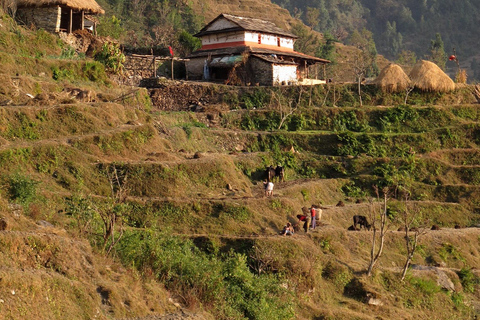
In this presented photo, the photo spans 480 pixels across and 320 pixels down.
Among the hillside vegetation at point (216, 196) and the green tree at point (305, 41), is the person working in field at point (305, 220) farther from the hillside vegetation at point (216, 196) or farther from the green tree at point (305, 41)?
the green tree at point (305, 41)

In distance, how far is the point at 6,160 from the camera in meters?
23.5

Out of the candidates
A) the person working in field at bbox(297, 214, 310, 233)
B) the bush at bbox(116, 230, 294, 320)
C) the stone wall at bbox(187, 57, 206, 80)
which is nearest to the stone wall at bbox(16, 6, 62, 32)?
the stone wall at bbox(187, 57, 206, 80)

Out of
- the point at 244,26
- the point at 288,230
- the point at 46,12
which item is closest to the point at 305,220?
the point at 288,230

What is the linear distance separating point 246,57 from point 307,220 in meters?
23.7

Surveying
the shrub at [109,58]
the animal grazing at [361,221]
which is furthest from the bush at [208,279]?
the shrub at [109,58]

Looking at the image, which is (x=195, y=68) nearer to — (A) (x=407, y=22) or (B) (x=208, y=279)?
(B) (x=208, y=279)

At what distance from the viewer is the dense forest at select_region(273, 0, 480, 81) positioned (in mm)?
132125

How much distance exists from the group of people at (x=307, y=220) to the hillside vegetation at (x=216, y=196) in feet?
1.31

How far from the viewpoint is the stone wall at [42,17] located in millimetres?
40438

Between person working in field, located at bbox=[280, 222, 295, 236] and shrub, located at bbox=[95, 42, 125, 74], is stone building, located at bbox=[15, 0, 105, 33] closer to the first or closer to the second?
shrub, located at bbox=[95, 42, 125, 74]

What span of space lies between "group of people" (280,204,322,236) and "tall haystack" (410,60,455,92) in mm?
20993

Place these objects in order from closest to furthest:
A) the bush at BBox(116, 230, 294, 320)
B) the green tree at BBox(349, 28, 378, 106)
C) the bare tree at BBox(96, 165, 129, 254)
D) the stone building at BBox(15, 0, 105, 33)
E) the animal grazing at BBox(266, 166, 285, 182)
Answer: the bush at BBox(116, 230, 294, 320) → the bare tree at BBox(96, 165, 129, 254) → the animal grazing at BBox(266, 166, 285, 182) → the stone building at BBox(15, 0, 105, 33) → the green tree at BBox(349, 28, 378, 106)

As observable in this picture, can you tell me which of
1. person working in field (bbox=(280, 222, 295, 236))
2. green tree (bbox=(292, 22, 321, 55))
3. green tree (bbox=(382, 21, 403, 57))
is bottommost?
person working in field (bbox=(280, 222, 295, 236))

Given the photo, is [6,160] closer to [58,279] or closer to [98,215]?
[98,215]
